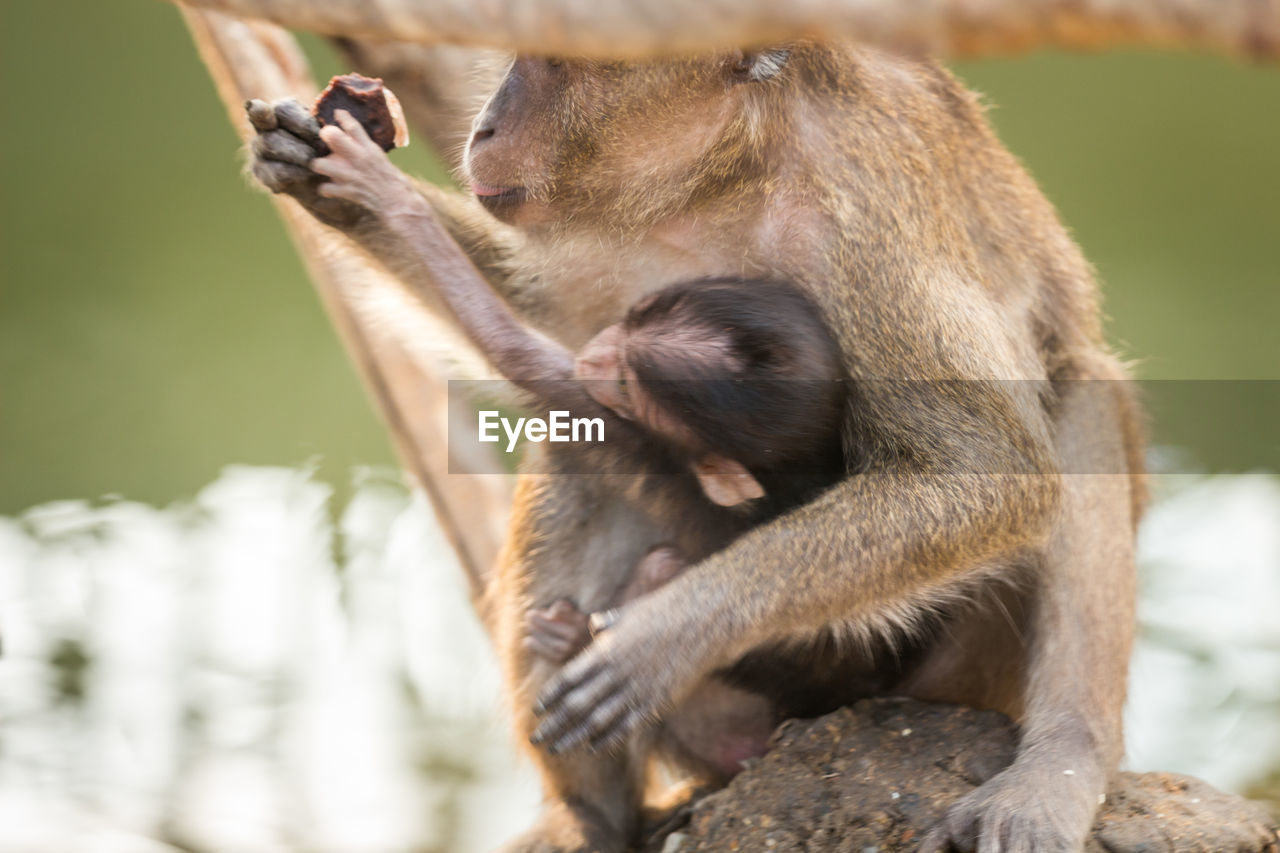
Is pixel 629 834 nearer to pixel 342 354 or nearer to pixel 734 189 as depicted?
pixel 734 189

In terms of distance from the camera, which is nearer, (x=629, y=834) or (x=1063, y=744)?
(x=1063, y=744)

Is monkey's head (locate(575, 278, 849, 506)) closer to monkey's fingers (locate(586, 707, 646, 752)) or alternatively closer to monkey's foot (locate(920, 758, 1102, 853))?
monkey's fingers (locate(586, 707, 646, 752))

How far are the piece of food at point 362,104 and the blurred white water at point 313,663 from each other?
2.00m

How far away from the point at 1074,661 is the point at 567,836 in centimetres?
141

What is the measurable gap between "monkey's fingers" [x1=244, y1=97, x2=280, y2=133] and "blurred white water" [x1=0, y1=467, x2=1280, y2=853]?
211cm

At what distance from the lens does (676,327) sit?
3.08 metres

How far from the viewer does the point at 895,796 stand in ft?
9.27

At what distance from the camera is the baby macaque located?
2984 mm

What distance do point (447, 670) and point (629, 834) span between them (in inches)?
100

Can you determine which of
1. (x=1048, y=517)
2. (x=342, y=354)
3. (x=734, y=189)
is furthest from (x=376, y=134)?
(x=342, y=354)

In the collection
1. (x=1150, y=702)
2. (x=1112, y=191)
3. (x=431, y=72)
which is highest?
(x=431, y=72)

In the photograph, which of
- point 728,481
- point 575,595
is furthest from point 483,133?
point 575,595

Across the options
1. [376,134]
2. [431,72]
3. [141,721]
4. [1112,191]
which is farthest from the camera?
[1112,191]

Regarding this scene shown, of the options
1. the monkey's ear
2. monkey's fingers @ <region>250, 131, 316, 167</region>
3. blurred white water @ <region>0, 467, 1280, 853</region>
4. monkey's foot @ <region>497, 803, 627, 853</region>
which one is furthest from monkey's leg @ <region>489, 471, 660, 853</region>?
the monkey's ear
